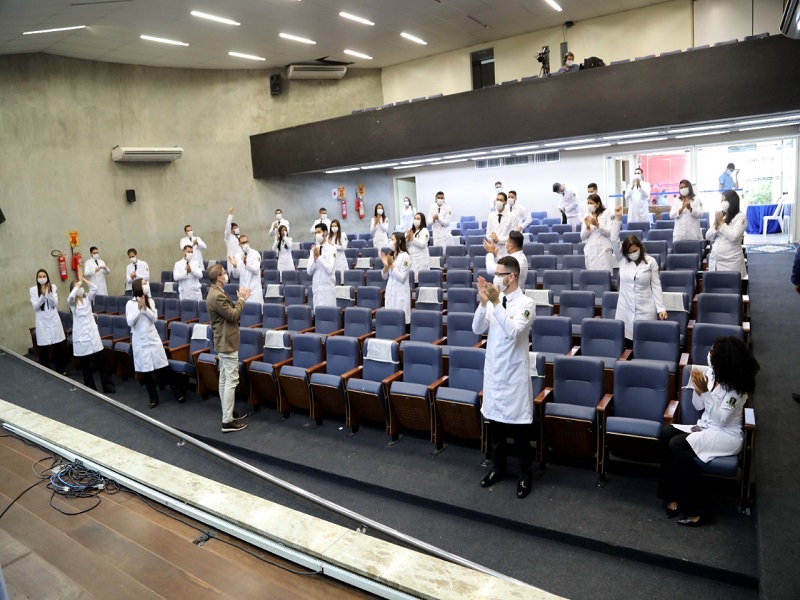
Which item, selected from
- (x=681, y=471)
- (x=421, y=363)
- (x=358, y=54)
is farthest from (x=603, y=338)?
(x=358, y=54)

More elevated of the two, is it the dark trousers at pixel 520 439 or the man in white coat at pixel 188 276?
the man in white coat at pixel 188 276

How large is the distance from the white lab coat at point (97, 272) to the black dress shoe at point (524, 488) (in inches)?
406

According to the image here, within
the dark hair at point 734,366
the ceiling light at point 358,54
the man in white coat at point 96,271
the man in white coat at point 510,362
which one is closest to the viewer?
the dark hair at point 734,366

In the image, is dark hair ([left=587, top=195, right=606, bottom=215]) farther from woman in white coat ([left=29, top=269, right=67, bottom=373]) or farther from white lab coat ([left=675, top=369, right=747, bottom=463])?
woman in white coat ([left=29, top=269, right=67, bottom=373])

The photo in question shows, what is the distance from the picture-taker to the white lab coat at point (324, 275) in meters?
Answer: 9.06

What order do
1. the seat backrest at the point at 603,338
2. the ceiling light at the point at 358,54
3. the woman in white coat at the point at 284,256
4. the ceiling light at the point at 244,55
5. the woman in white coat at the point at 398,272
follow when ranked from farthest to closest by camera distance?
the ceiling light at the point at 358,54 → the ceiling light at the point at 244,55 → the woman in white coat at the point at 284,256 → the woman in white coat at the point at 398,272 → the seat backrest at the point at 603,338

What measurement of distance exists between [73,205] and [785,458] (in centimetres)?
1295

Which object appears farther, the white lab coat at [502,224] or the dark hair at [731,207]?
the white lab coat at [502,224]

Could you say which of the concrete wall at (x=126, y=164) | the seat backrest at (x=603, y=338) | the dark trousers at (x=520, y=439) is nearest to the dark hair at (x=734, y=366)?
the dark trousers at (x=520, y=439)

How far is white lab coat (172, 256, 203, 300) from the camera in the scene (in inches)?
432

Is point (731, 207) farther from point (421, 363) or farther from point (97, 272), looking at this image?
point (97, 272)

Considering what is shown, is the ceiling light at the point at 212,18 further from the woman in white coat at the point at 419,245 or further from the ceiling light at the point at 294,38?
the woman in white coat at the point at 419,245

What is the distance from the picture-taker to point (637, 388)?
468 cm

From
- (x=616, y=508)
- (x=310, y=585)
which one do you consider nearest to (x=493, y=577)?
(x=310, y=585)
